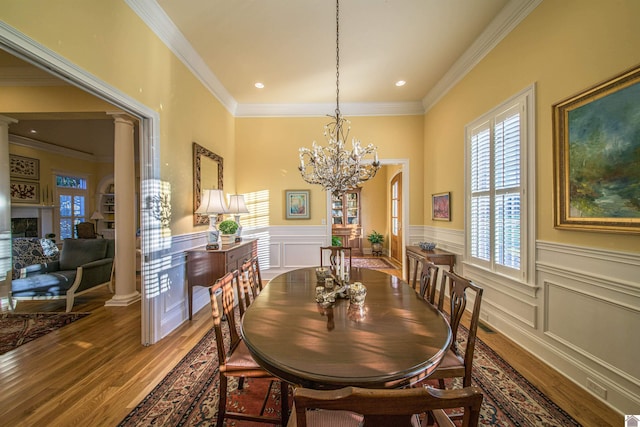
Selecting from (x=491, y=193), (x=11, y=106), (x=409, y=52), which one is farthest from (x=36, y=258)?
(x=491, y=193)

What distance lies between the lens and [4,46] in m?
1.37

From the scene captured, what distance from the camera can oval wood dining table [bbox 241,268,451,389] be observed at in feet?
3.15

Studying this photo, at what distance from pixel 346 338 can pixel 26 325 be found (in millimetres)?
3979

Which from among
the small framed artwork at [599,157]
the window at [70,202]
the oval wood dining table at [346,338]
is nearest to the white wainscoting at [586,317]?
the small framed artwork at [599,157]

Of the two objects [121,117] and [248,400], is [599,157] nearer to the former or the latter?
[248,400]

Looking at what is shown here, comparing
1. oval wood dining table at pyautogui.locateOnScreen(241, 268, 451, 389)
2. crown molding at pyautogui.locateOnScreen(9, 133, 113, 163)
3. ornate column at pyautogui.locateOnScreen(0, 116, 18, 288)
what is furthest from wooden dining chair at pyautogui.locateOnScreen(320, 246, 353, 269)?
crown molding at pyautogui.locateOnScreen(9, 133, 113, 163)

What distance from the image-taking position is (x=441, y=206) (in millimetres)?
3982

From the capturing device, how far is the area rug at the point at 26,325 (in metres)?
2.55

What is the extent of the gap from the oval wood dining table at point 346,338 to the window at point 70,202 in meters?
7.65

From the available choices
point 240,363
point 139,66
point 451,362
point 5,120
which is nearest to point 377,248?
point 451,362

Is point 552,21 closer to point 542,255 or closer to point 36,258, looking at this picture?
point 542,255

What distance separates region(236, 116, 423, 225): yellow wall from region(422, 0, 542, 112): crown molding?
2.99 feet

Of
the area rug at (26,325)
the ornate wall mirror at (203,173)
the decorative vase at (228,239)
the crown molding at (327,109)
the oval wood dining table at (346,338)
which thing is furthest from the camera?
the crown molding at (327,109)

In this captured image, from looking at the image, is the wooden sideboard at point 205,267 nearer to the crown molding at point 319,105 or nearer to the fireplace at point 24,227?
the crown molding at point 319,105
